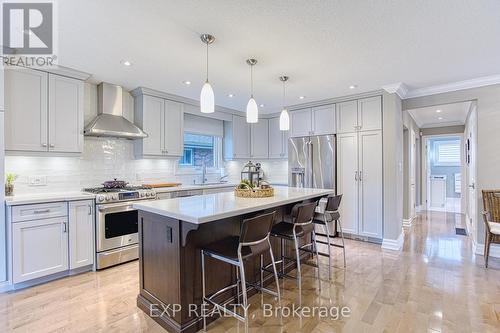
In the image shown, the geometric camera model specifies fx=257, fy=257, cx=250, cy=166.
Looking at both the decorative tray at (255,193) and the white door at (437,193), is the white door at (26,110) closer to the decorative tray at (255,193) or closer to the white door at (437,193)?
the decorative tray at (255,193)

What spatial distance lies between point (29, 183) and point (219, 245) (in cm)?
276

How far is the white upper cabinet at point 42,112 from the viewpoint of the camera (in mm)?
2832

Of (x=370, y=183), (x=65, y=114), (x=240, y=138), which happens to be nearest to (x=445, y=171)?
(x=370, y=183)

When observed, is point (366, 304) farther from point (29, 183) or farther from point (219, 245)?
point (29, 183)

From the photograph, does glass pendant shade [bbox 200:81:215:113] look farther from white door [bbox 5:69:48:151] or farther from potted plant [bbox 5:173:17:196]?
potted plant [bbox 5:173:17:196]

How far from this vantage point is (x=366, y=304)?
7.80 ft

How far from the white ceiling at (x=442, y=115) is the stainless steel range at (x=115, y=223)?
511 centimetres

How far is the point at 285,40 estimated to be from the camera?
2453 mm

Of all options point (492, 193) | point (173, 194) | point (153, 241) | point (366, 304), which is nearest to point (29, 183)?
point (173, 194)

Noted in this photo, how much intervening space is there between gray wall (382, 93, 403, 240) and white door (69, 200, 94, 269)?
417 centimetres

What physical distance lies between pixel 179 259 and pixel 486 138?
4366 mm

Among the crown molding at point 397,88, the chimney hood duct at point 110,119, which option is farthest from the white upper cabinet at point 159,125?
the crown molding at point 397,88

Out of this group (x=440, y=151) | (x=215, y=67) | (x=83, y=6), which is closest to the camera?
(x=83, y=6)

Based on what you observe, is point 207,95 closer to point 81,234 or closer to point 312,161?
point 81,234
